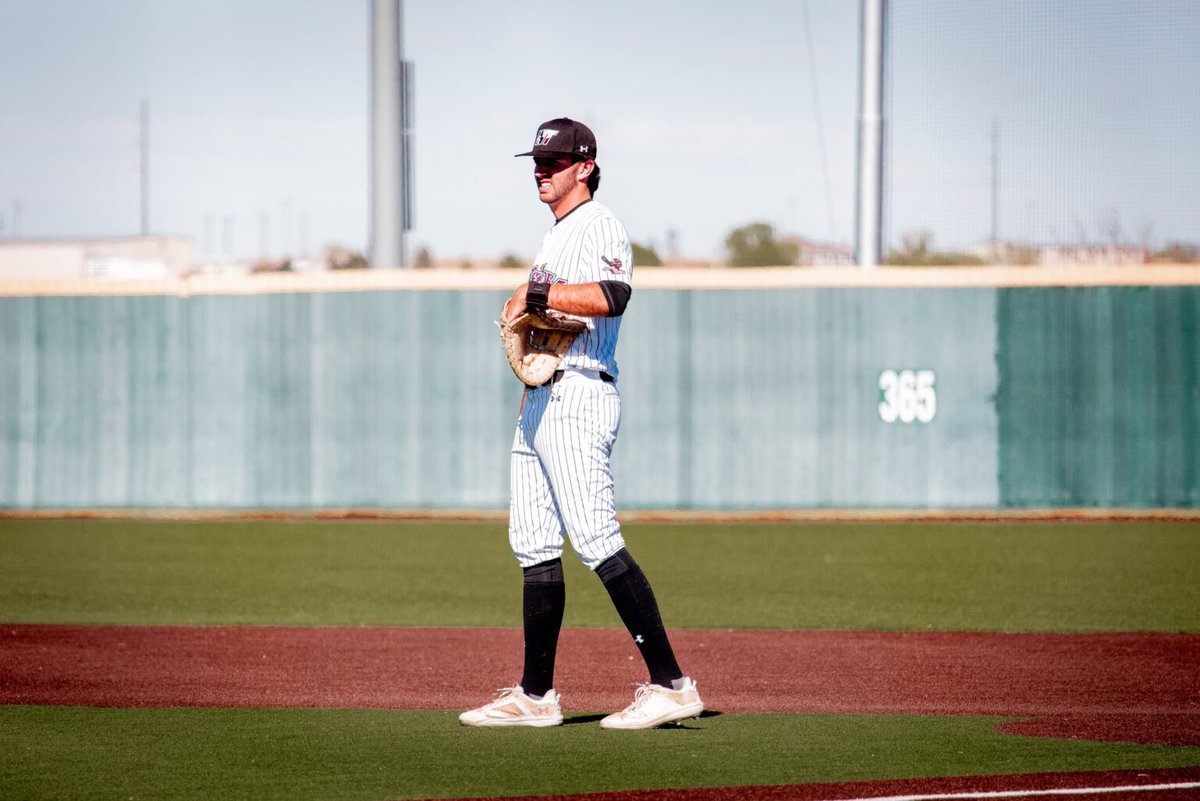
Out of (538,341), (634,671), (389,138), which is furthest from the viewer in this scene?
(389,138)

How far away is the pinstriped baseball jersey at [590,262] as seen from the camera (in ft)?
18.0

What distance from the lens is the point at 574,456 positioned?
542 cm

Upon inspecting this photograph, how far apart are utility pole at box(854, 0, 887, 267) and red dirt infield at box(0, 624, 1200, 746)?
9.06 meters

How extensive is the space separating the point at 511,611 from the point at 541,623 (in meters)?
4.13

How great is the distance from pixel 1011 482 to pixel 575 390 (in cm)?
1174

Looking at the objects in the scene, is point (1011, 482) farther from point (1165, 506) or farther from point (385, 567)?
point (385, 567)

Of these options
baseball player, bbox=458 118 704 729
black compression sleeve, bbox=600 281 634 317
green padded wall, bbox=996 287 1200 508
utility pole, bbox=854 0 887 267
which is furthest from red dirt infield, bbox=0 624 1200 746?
utility pole, bbox=854 0 887 267

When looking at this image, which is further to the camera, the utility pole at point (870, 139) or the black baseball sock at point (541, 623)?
the utility pole at point (870, 139)

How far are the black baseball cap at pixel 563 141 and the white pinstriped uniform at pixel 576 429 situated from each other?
0.66ft

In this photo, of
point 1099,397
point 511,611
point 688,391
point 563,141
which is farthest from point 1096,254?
point 563,141

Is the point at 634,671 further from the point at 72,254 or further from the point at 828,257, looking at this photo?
the point at 72,254

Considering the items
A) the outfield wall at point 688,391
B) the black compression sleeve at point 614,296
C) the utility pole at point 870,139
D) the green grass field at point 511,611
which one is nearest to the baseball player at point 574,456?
the black compression sleeve at point 614,296

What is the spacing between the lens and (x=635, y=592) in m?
5.43

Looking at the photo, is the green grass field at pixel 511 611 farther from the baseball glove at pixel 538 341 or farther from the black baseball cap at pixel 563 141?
the black baseball cap at pixel 563 141
